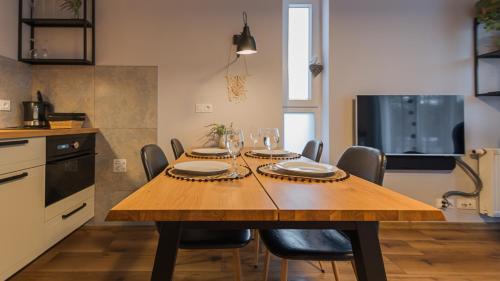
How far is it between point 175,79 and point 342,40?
1660 mm

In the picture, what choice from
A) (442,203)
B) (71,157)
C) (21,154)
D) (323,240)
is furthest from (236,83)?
(442,203)

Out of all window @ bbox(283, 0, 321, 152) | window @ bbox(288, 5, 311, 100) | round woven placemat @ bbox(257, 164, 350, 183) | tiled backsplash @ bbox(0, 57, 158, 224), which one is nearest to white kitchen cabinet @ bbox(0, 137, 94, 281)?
tiled backsplash @ bbox(0, 57, 158, 224)

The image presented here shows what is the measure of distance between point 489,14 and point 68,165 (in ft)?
12.5

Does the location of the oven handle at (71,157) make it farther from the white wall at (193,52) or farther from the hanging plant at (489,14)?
the hanging plant at (489,14)

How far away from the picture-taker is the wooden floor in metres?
1.83

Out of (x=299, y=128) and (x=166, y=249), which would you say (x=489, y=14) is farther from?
(x=166, y=249)

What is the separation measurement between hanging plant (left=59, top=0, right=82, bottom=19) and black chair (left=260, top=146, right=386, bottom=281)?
102 inches

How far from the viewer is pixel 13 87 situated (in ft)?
7.88

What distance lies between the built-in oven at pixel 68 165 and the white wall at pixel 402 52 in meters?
2.26

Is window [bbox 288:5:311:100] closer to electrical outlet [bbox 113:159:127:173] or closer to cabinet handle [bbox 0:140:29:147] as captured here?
electrical outlet [bbox 113:159:127:173]

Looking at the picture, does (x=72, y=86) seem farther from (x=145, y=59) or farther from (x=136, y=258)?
(x=136, y=258)

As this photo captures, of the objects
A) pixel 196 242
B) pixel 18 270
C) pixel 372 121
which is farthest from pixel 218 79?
pixel 18 270

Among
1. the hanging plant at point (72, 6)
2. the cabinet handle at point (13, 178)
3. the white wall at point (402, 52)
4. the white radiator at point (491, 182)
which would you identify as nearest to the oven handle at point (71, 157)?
the cabinet handle at point (13, 178)

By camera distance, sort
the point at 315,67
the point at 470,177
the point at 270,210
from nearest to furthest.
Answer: the point at 270,210, the point at 470,177, the point at 315,67
